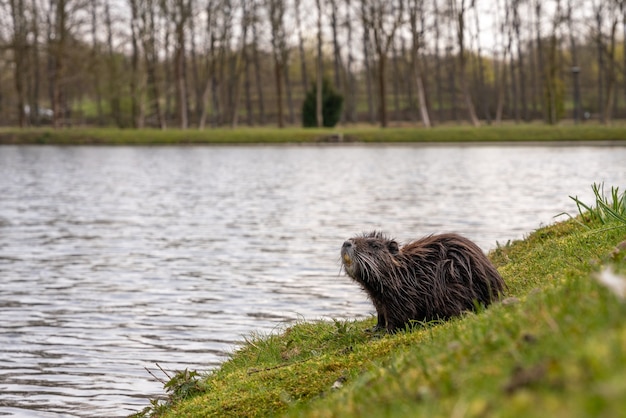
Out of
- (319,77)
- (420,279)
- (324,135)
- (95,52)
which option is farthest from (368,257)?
(95,52)

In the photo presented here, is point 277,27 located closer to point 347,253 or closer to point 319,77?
point 319,77

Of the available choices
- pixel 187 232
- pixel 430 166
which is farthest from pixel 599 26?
pixel 187 232

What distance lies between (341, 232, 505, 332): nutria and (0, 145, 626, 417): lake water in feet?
8.17

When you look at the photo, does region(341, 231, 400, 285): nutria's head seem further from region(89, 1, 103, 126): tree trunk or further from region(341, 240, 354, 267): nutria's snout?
region(89, 1, 103, 126): tree trunk

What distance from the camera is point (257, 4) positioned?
77062 millimetres

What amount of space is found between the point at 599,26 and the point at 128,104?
134 ft

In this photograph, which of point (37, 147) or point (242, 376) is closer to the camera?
point (242, 376)

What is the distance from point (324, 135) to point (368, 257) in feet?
190

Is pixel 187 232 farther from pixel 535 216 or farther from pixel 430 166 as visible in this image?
pixel 430 166

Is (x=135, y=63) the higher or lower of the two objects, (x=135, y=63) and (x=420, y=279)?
the higher

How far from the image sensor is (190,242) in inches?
805

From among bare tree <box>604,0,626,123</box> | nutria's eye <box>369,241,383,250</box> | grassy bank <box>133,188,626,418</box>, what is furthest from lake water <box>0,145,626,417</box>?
bare tree <box>604,0,626,123</box>

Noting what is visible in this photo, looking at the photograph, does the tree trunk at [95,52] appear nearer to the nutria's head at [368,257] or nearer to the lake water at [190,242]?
the lake water at [190,242]

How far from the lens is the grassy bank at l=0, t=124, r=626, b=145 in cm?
6178
